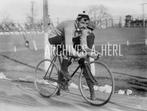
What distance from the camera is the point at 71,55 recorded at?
4949mm

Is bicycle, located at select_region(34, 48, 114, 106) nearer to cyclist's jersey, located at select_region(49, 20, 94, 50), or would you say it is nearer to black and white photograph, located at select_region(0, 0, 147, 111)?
black and white photograph, located at select_region(0, 0, 147, 111)

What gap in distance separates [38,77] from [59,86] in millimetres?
708

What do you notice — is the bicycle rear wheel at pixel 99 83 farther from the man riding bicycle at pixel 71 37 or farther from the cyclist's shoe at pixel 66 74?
the cyclist's shoe at pixel 66 74

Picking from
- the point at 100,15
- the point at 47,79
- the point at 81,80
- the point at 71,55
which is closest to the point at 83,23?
the point at 71,55

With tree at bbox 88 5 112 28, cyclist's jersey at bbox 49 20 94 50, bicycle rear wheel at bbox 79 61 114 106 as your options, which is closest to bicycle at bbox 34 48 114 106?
bicycle rear wheel at bbox 79 61 114 106

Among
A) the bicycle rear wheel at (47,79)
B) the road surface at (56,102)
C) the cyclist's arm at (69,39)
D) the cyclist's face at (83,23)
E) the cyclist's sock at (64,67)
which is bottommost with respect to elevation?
the road surface at (56,102)

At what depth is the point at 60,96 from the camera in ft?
17.9

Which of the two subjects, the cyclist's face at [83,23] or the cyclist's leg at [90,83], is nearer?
the cyclist's leg at [90,83]

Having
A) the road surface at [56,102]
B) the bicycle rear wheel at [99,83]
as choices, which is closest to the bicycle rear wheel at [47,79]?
the road surface at [56,102]

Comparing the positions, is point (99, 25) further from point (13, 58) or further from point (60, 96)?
point (13, 58)

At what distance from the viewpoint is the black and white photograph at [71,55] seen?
4836mm

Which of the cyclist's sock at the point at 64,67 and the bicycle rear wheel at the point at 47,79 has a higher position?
the cyclist's sock at the point at 64,67

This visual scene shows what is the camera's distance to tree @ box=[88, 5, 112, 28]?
6451 mm

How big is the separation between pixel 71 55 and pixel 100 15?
186 centimetres
